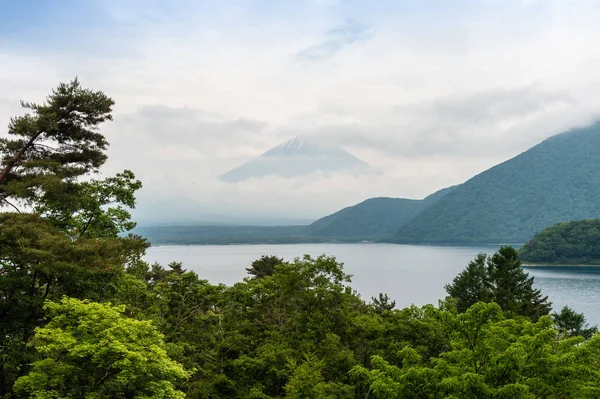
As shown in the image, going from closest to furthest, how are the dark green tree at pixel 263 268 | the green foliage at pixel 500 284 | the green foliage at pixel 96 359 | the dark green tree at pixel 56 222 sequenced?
1. the green foliage at pixel 96 359
2. the dark green tree at pixel 56 222
3. the green foliage at pixel 500 284
4. the dark green tree at pixel 263 268

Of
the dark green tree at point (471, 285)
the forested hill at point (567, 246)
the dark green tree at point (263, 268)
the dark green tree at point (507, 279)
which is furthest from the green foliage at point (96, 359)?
the forested hill at point (567, 246)

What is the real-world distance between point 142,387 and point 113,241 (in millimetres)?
4851

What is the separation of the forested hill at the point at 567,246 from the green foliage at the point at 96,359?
114 meters

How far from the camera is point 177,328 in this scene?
57.6 feet

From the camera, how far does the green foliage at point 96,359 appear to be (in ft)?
29.3

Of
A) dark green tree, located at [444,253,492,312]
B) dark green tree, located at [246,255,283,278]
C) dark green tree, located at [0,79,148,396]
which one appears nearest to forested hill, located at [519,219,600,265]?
→ dark green tree, located at [444,253,492,312]

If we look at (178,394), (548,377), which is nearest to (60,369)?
(178,394)

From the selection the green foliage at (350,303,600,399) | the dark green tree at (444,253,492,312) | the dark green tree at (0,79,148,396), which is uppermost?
the dark green tree at (0,79,148,396)

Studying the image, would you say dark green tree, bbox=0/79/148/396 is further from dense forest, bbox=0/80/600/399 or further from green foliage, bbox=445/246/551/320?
green foliage, bbox=445/246/551/320

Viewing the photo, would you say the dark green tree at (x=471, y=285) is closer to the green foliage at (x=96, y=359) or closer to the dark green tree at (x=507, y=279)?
the dark green tree at (x=507, y=279)

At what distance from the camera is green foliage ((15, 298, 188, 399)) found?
8.94 metres

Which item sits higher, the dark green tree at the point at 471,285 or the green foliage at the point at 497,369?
the green foliage at the point at 497,369

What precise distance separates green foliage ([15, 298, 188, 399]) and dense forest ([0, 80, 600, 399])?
0.04 m

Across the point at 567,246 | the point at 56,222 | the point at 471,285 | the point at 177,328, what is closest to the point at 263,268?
the point at 471,285
